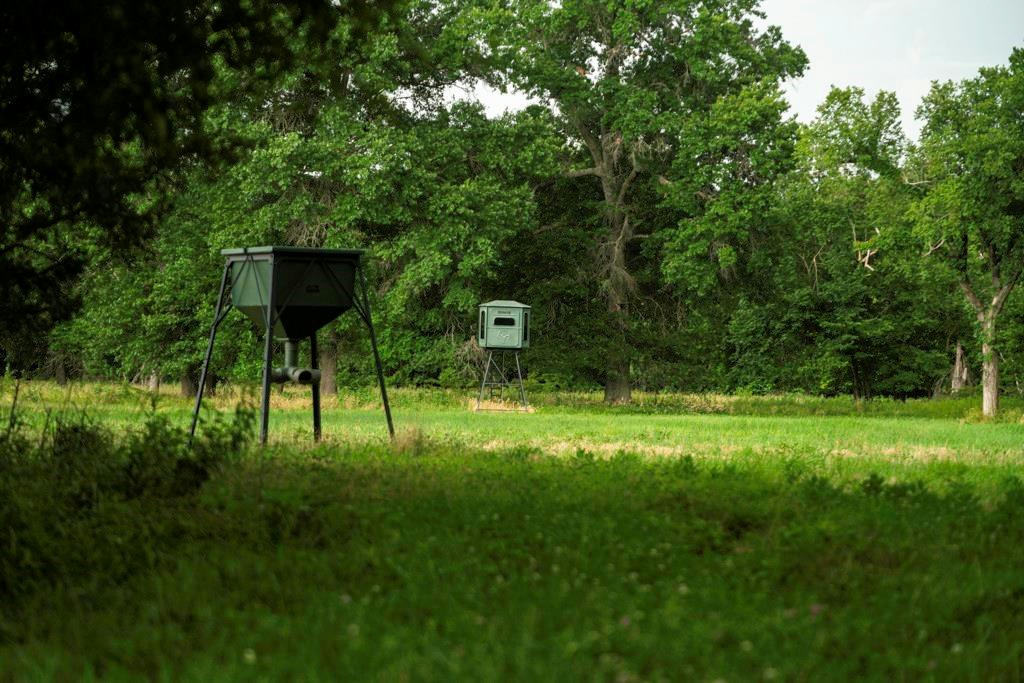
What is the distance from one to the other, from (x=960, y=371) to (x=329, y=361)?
103ft

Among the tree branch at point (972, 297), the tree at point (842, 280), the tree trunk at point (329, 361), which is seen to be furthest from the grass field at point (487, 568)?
the tree at point (842, 280)

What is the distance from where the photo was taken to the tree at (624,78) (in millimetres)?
26797

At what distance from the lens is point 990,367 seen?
27281 millimetres

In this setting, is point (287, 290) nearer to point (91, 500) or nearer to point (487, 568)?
point (91, 500)

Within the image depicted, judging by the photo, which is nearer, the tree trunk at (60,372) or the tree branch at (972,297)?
the tree branch at (972,297)

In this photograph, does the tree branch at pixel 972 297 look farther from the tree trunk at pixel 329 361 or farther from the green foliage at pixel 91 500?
the green foliage at pixel 91 500

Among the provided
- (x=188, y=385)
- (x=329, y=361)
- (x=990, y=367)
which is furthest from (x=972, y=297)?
(x=188, y=385)

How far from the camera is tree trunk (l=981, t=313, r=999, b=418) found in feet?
87.7

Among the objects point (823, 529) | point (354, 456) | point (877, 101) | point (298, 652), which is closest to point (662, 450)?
point (354, 456)

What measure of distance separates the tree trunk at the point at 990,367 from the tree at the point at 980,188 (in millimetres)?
24

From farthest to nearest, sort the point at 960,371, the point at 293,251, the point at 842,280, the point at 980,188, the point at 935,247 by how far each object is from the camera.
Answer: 1. the point at 960,371
2. the point at 842,280
3. the point at 935,247
4. the point at 980,188
5. the point at 293,251

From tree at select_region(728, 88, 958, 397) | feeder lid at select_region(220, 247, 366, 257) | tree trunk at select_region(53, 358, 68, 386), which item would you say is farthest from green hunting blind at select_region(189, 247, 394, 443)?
tree trunk at select_region(53, 358, 68, 386)

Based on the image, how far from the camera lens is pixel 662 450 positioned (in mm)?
12656

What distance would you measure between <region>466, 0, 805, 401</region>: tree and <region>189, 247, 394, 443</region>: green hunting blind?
15.8 m
